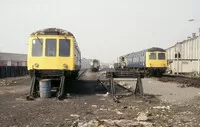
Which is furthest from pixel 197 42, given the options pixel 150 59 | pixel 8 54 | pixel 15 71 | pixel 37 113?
pixel 8 54

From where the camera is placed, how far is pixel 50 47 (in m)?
16.8

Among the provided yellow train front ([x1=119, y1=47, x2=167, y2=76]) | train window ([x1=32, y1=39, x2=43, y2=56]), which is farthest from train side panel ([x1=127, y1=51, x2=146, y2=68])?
train window ([x1=32, y1=39, x2=43, y2=56])

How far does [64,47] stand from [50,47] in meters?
0.74

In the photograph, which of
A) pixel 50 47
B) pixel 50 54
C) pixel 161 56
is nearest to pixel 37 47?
pixel 50 47

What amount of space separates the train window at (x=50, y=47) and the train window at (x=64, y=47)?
32 centimetres

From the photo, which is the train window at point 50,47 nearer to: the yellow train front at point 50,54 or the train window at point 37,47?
the yellow train front at point 50,54

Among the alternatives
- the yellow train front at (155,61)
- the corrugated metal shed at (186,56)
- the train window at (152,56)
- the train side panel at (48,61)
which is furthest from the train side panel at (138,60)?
the train side panel at (48,61)

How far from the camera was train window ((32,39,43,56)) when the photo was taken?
1672cm

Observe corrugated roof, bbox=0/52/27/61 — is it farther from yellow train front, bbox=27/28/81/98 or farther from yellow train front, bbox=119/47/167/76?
yellow train front, bbox=27/28/81/98

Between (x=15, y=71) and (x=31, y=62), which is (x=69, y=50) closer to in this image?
(x=31, y=62)

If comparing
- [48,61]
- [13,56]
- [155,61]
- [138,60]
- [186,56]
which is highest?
[13,56]

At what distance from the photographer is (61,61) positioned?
54.7ft

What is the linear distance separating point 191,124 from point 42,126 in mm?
4017

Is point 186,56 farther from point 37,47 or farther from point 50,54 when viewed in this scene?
point 37,47
